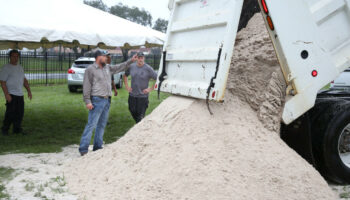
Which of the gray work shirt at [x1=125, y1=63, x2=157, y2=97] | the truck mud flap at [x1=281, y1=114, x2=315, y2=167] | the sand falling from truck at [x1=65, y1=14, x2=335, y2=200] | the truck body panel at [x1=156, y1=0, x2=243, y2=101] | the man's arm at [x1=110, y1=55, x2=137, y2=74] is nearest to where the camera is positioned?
the sand falling from truck at [x1=65, y1=14, x2=335, y2=200]

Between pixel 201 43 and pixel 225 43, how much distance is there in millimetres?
609

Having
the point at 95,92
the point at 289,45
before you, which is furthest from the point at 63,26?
the point at 289,45

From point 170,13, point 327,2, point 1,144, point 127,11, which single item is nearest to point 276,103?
point 327,2

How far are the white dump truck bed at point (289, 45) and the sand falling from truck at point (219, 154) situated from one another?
254mm

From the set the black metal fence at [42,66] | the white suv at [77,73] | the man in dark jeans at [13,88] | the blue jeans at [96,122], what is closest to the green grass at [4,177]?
the blue jeans at [96,122]

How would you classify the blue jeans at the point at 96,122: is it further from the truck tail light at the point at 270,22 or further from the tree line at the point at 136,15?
the tree line at the point at 136,15

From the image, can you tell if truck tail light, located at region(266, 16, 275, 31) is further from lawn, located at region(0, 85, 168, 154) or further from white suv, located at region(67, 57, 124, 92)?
white suv, located at region(67, 57, 124, 92)

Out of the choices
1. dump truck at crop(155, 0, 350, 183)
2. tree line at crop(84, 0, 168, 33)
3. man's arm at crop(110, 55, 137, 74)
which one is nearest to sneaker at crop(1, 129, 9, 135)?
man's arm at crop(110, 55, 137, 74)

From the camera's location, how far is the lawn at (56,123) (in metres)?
7.80

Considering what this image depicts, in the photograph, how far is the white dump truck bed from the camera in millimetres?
4637

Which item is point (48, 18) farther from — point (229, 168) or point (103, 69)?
point (229, 168)

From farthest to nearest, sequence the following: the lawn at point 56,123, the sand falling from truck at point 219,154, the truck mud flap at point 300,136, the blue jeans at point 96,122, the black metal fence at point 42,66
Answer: the black metal fence at point 42,66 → the lawn at point 56,123 → the blue jeans at point 96,122 → the truck mud flap at point 300,136 → the sand falling from truck at point 219,154

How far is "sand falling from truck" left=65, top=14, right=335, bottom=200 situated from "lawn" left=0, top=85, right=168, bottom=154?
8.16ft

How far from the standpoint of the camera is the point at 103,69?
21.7ft
